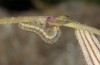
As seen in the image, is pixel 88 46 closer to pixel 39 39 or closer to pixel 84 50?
pixel 84 50

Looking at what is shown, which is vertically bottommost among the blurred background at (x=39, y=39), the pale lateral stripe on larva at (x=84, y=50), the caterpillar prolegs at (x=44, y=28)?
the pale lateral stripe on larva at (x=84, y=50)

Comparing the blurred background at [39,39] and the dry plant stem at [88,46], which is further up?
the blurred background at [39,39]

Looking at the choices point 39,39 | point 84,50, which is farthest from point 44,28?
point 39,39

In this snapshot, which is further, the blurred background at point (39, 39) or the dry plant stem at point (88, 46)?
the blurred background at point (39, 39)

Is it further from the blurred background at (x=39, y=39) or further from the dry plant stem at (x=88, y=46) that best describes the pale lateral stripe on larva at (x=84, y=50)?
the blurred background at (x=39, y=39)

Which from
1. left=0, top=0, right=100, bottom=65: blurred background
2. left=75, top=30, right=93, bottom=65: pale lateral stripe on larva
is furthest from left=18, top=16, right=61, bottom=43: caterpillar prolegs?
left=0, top=0, right=100, bottom=65: blurred background

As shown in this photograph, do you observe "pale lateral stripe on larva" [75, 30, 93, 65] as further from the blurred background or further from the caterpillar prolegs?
the blurred background

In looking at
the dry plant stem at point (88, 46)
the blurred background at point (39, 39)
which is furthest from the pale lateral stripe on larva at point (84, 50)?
the blurred background at point (39, 39)
